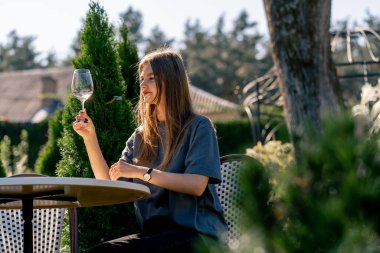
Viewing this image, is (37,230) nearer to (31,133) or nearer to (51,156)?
(51,156)

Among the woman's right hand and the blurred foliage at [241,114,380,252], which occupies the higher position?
the blurred foliage at [241,114,380,252]

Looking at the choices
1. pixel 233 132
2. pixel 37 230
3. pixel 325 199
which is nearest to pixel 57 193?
pixel 37 230

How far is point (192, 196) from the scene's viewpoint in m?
3.18

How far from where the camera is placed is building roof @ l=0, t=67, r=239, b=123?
44.3 meters

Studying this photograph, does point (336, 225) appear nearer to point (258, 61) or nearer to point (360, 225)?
point (360, 225)

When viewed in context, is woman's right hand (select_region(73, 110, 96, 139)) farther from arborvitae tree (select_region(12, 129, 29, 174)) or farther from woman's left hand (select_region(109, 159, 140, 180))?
arborvitae tree (select_region(12, 129, 29, 174))

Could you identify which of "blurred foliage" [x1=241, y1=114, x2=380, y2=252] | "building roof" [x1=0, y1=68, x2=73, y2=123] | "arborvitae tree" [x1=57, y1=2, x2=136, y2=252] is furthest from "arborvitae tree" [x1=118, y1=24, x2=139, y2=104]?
A: "building roof" [x1=0, y1=68, x2=73, y2=123]

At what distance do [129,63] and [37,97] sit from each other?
42887 millimetres

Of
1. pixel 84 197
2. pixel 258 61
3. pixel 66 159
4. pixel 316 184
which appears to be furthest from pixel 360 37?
pixel 258 61

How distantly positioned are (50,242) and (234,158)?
105 cm

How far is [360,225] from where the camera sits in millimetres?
846

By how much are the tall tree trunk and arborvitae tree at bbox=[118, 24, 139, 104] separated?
109 inches

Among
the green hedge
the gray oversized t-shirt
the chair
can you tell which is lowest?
the green hedge

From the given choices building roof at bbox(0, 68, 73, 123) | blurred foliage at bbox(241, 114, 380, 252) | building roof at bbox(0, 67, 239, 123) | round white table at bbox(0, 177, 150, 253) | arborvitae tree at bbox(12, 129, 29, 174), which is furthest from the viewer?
building roof at bbox(0, 68, 73, 123)
